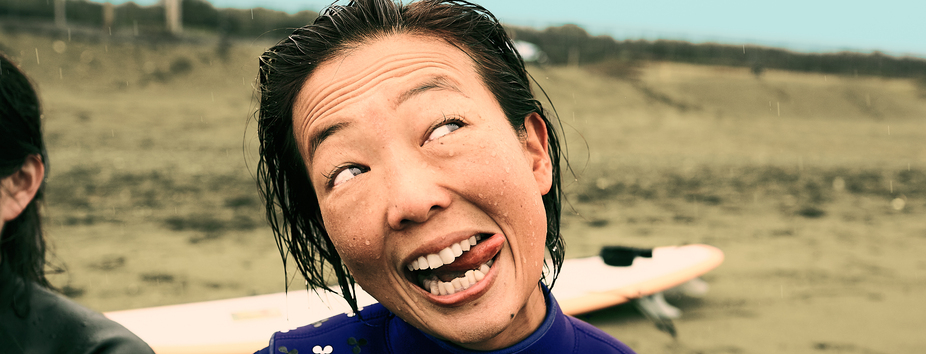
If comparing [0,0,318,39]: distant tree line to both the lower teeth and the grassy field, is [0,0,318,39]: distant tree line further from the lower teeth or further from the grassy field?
the lower teeth

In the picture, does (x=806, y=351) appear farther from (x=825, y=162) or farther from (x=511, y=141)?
(x=825, y=162)

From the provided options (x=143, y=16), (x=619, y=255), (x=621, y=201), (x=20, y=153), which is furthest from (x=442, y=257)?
(x=143, y=16)

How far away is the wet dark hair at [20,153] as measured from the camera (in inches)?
70.9

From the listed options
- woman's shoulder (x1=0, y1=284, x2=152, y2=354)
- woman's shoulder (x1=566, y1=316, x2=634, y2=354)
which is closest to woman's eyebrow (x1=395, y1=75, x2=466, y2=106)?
woman's shoulder (x1=566, y1=316, x2=634, y2=354)

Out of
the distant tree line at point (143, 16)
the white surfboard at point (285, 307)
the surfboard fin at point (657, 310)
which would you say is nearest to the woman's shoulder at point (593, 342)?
the white surfboard at point (285, 307)

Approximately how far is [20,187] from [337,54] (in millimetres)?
1209

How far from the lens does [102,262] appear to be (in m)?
6.59

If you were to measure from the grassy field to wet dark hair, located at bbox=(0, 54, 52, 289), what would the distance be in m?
0.63

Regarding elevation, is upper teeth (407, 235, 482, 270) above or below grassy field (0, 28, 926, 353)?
above

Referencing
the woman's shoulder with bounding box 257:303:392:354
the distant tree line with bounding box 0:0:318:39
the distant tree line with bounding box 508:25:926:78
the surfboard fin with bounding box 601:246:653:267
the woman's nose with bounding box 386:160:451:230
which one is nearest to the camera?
the woman's nose with bounding box 386:160:451:230

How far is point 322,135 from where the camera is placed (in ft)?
3.90

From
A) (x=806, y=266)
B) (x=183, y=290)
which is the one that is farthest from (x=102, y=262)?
(x=806, y=266)

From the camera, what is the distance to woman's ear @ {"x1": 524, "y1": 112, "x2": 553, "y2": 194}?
4.48ft

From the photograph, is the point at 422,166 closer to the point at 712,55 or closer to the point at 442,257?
the point at 442,257
